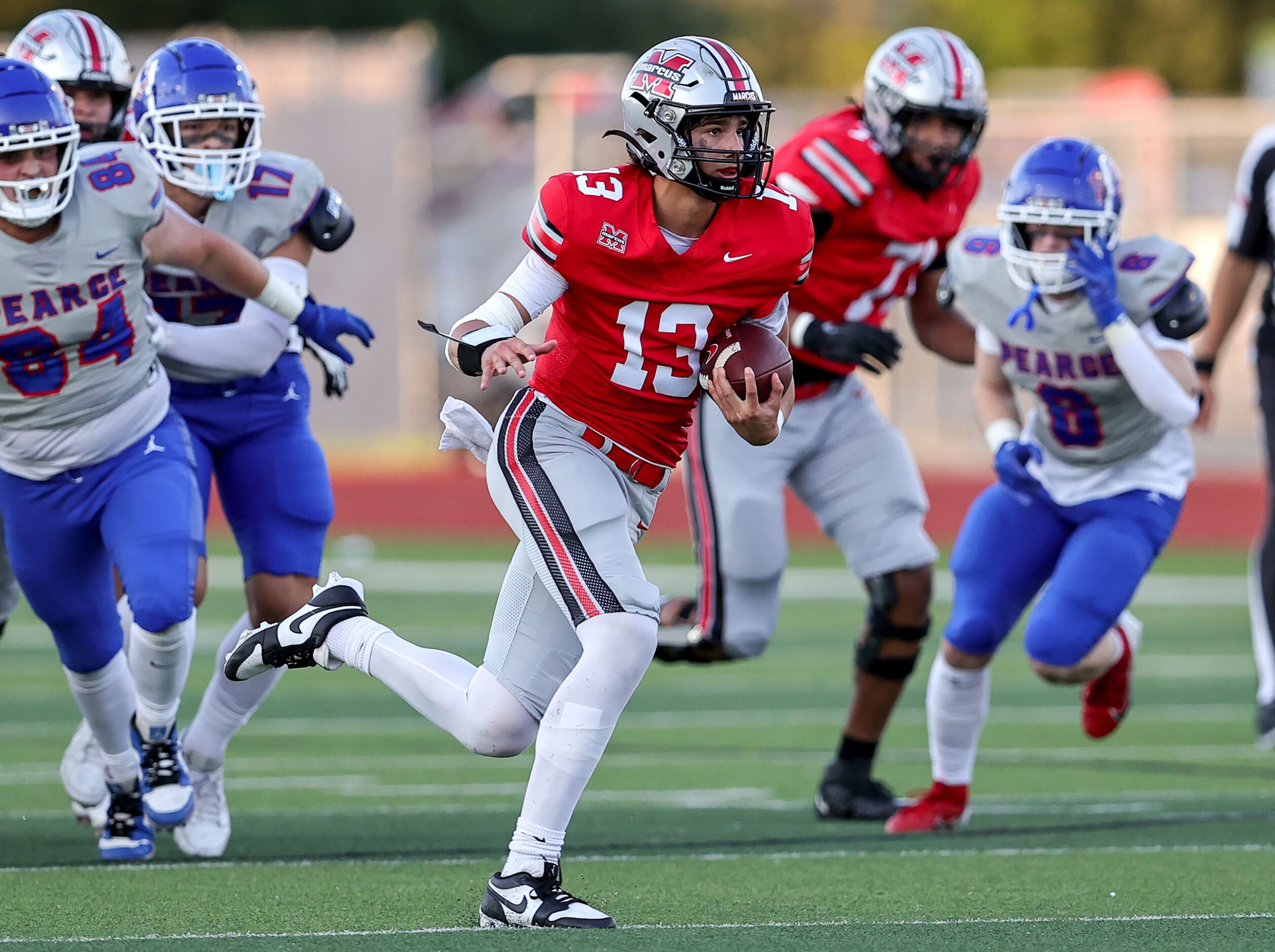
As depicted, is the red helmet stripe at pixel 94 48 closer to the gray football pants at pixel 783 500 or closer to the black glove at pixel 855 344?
the gray football pants at pixel 783 500

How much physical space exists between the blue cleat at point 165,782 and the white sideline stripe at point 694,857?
119 mm

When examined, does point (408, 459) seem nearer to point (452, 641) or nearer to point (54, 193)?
point (452, 641)

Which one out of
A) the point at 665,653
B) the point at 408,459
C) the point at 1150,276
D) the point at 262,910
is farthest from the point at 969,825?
the point at 408,459

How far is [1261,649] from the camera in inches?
253

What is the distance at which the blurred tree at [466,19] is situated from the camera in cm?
2477

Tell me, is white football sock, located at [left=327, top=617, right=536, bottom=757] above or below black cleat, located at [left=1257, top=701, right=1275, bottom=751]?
above

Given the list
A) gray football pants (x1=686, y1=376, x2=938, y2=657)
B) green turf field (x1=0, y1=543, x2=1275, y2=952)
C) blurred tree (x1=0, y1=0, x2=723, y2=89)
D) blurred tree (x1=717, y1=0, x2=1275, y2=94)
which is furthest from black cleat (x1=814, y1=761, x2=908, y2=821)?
blurred tree (x1=717, y1=0, x2=1275, y2=94)

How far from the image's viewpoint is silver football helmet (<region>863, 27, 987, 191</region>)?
551cm

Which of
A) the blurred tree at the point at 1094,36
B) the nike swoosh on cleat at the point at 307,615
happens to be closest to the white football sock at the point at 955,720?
the nike swoosh on cleat at the point at 307,615

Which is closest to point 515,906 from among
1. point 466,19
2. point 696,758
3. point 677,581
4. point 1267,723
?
point 696,758

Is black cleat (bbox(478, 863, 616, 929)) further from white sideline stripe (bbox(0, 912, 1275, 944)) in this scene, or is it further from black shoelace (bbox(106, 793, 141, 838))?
black shoelace (bbox(106, 793, 141, 838))

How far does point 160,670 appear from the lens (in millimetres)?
4605

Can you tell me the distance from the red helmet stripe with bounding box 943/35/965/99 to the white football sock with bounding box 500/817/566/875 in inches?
107

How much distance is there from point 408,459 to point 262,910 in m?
11.9
